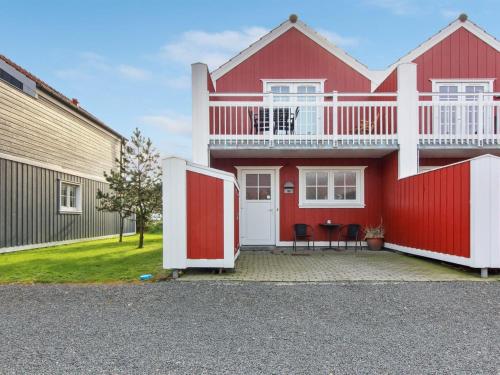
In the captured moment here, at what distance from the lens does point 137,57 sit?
41.9 feet

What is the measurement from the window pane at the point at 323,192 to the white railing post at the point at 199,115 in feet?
12.9

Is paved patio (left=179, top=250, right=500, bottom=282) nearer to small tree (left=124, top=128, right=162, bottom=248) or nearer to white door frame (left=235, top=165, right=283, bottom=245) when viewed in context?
white door frame (left=235, top=165, right=283, bottom=245)

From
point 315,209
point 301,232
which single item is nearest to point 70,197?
point 301,232

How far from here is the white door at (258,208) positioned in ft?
38.4

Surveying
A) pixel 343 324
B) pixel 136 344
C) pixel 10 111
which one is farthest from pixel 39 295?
pixel 10 111

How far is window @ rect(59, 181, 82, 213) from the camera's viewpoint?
14453 millimetres

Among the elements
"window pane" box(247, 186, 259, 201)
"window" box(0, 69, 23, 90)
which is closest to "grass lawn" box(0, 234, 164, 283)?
"window pane" box(247, 186, 259, 201)

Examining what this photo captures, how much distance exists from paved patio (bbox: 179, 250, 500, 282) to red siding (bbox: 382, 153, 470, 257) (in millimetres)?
456

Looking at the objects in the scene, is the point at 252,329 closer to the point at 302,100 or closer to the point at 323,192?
the point at 323,192

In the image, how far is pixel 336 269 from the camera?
25.4 feet

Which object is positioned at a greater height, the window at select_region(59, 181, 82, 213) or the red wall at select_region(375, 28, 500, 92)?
the red wall at select_region(375, 28, 500, 92)

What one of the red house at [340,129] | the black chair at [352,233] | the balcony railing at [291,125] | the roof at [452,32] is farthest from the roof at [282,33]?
the black chair at [352,233]

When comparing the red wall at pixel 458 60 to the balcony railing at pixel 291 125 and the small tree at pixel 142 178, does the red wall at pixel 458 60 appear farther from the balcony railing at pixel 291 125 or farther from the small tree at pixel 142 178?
the small tree at pixel 142 178

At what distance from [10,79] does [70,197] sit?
16.9ft
